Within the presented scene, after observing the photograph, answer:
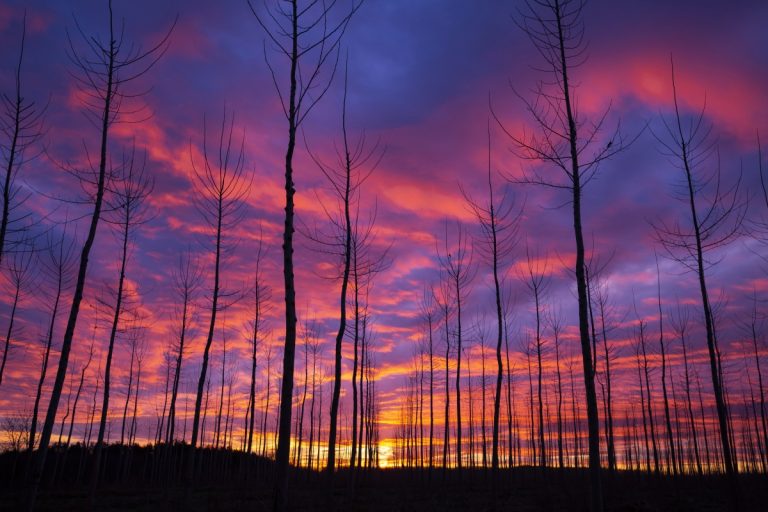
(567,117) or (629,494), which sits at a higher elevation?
(567,117)

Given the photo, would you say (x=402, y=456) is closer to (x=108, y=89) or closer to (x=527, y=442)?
(x=527, y=442)

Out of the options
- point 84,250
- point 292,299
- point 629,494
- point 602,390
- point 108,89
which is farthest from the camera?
point 602,390

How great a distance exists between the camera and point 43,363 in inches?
737

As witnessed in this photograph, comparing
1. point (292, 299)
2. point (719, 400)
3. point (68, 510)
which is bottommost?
point (68, 510)

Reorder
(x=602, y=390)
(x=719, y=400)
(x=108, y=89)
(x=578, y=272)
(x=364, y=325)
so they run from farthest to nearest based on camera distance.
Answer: (x=602, y=390)
(x=364, y=325)
(x=719, y=400)
(x=108, y=89)
(x=578, y=272)

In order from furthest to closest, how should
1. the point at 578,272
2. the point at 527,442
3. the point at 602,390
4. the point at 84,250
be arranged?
1. the point at 527,442
2. the point at 602,390
3. the point at 84,250
4. the point at 578,272

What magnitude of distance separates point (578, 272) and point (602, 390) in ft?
60.3

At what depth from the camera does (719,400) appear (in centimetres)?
1013

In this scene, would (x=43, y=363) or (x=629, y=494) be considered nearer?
(x=629, y=494)

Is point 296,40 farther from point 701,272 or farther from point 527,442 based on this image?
point 527,442

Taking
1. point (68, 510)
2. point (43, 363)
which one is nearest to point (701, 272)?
point (68, 510)

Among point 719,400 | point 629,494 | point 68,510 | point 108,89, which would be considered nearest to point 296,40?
point 108,89

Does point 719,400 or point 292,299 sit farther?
point 719,400

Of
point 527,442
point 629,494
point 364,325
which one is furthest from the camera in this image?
point 527,442
